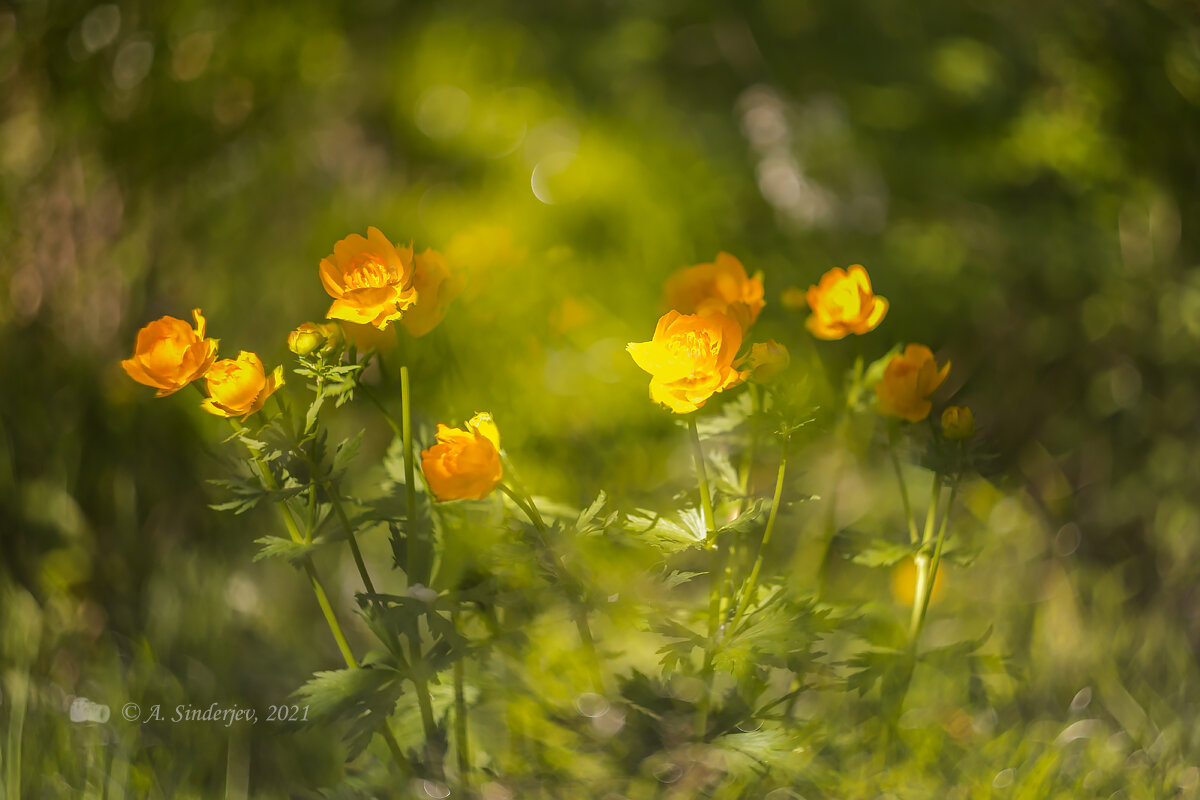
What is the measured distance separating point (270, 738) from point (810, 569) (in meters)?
0.75

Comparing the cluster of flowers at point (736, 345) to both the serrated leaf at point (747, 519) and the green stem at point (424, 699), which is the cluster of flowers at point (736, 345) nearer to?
the serrated leaf at point (747, 519)

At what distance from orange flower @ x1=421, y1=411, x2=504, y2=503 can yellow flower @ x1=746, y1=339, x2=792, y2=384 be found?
212 millimetres

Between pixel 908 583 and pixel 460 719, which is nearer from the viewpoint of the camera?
pixel 460 719

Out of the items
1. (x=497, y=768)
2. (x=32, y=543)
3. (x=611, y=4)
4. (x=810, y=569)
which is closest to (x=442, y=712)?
(x=497, y=768)

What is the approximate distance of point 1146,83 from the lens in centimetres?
146

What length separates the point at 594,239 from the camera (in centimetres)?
156

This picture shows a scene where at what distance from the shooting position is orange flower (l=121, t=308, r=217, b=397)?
0.57 meters

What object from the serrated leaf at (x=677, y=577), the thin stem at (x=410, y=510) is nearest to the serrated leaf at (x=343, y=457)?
the thin stem at (x=410, y=510)

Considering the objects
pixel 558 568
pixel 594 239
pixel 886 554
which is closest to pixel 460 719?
pixel 558 568

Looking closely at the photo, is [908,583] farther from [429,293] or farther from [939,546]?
[429,293]

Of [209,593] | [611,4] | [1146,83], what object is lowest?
[209,593]

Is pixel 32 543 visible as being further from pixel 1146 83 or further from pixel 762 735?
pixel 1146 83

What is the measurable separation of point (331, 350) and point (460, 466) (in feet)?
0.48

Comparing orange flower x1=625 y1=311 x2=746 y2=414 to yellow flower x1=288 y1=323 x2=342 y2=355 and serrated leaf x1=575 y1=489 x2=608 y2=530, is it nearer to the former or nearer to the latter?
serrated leaf x1=575 y1=489 x2=608 y2=530
